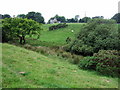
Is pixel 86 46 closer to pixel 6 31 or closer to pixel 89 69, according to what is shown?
pixel 89 69

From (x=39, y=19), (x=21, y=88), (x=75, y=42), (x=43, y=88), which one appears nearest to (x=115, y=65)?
(x=43, y=88)

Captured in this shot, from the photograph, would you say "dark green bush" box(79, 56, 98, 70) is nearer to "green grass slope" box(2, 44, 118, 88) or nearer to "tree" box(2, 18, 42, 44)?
"green grass slope" box(2, 44, 118, 88)

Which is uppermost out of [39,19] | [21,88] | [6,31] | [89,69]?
[39,19]

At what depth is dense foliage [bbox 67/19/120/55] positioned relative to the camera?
2314cm

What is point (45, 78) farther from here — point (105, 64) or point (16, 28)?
point (16, 28)

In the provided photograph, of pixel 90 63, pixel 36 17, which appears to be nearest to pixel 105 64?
pixel 90 63

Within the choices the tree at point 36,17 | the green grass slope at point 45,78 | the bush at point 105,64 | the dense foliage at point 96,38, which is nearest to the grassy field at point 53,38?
the dense foliage at point 96,38

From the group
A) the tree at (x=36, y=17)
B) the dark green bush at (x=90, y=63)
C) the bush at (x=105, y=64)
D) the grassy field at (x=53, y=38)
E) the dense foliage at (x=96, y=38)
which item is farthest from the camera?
the tree at (x=36, y=17)

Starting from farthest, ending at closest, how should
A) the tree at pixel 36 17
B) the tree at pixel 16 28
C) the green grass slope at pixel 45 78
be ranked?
the tree at pixel 36 17
the tree at pixel 16 28
the green grass slope at pixel 45 78

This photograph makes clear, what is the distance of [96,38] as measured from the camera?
968 inches

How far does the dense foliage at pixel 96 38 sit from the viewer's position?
2314cm

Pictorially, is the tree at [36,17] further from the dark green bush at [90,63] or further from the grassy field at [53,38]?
the dark green bush at [90,63]

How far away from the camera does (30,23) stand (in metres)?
31.1

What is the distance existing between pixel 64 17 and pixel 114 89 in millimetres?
112769
